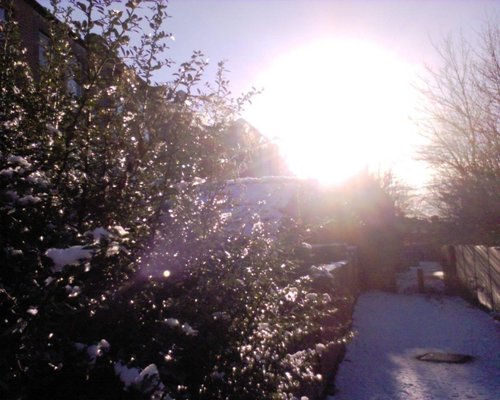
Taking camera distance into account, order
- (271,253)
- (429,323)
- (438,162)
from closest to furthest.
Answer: (271,253), (429,323), (438,162)

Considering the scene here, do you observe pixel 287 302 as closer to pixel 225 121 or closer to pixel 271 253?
pixel 271 253

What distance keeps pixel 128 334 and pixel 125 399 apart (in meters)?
0.34

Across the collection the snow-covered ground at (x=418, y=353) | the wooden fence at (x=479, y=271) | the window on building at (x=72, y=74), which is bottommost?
the snow-covered ground at (x=418, y=353)

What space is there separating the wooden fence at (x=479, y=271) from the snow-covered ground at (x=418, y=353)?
0.47 metres

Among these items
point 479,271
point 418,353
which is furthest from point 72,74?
point 479,271

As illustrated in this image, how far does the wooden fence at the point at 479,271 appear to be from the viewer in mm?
13078

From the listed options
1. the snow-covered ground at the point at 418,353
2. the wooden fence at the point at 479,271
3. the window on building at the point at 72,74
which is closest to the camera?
the window on building at the point at 72,74

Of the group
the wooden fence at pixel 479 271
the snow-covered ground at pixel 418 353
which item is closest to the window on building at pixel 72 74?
the snow-covered ground at pixel 418 353

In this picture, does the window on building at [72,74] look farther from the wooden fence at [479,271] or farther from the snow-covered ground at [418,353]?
the wooden fence at [479,271]

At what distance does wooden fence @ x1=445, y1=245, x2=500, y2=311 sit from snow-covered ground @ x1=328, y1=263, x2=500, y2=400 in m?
0.47

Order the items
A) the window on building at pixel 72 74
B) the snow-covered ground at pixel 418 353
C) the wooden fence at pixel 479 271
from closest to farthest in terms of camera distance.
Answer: the window on building at pixel 72 74, the snow-covered ground at pixel 418 353, the wooden fence at pixel 479 271

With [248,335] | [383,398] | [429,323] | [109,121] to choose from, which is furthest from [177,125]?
[429,323]

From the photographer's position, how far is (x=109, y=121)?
9.44 ft

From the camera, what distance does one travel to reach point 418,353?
373 inches
